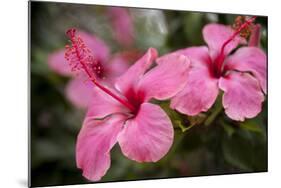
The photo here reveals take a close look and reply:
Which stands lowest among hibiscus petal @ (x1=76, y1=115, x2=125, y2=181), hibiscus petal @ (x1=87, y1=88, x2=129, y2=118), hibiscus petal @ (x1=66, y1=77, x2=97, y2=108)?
hibiscus petal @ (x1=76, y1=115, x2=125, y2=181)

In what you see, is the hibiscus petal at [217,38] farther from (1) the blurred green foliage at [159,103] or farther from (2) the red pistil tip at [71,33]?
(2) the red pistil tip at [71,33]

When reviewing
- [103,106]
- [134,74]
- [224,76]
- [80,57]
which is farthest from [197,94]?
[80,57]

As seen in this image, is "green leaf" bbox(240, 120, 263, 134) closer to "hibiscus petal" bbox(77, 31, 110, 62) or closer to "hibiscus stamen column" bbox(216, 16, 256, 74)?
"hibiscus stamen column" bbox(216, 16, 256, 74)

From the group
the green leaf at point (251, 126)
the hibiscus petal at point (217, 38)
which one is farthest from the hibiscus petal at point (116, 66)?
the green leaf at point (251, 126)

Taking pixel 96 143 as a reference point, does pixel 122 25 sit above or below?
above

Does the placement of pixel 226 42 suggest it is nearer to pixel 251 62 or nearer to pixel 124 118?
pixel 251 62

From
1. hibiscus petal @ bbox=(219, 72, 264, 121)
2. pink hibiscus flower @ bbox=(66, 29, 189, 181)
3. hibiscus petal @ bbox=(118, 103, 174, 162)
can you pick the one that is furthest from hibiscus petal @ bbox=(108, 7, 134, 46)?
hibiscus petal @ bbox=(219, 72, 264, 121)
